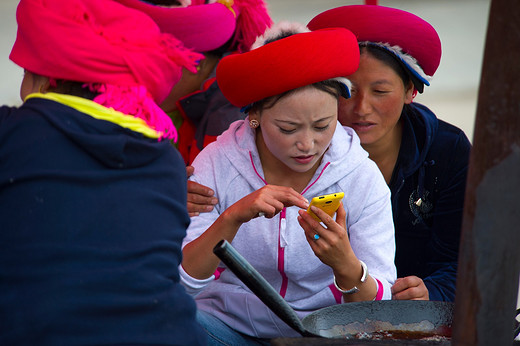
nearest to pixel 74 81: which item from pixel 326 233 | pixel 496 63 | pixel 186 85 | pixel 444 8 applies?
pixel 326 233

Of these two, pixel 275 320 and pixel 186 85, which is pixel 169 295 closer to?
pixel 275 320

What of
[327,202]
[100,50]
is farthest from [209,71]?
[100,50]

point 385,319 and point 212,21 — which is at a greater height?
point 212,21

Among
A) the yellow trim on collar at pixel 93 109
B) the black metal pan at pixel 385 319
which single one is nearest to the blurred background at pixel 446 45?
the black metal pan at pixel 385 319

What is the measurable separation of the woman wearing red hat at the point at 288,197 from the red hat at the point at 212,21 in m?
0.32

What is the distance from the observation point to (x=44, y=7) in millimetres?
1410

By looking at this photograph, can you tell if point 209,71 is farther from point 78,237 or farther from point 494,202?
point 494,202

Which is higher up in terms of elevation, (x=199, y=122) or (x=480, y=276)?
(x=480, y=276)

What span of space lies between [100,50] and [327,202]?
26.3 inches

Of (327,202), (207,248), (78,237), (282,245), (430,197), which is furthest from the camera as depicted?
(430,197)

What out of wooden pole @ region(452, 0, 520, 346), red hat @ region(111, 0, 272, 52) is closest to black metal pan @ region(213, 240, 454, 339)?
wooden pole @ region(452, 0, 520, 346)

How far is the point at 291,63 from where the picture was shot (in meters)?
1.83

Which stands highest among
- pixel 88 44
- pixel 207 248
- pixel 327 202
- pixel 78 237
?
pixel 88 44

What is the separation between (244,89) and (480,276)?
1.00 m
